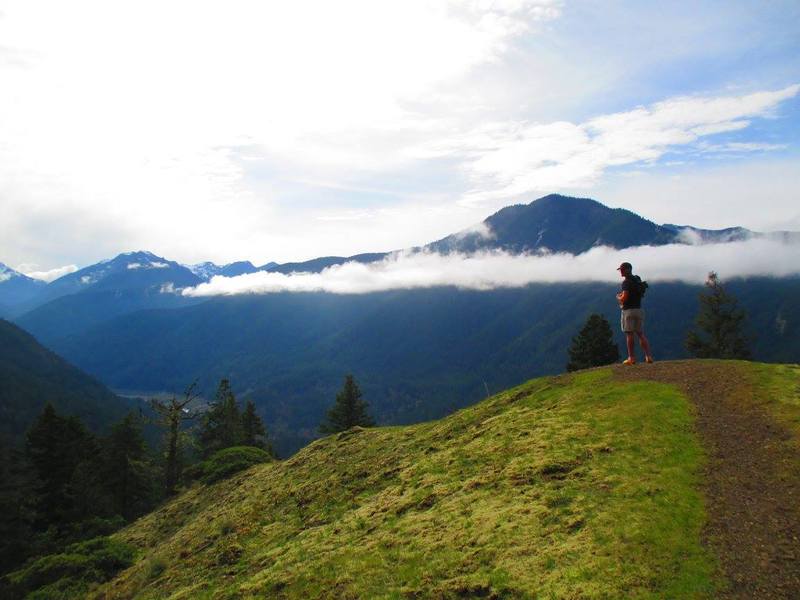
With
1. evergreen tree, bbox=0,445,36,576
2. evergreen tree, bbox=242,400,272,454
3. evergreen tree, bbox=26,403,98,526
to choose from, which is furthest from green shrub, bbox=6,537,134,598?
evergreen tree, bbox=242,400,272,454

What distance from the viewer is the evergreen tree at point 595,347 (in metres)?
63.6

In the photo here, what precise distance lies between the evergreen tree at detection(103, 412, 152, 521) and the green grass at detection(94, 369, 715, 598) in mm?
43187

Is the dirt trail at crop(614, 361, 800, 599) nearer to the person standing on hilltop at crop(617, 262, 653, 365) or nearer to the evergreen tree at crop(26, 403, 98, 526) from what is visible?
the person standing on hilltop at crop(617, 262, 653, 365)

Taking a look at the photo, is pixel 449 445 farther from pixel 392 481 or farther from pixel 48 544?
pixel 48 544

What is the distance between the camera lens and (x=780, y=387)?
1983 cm

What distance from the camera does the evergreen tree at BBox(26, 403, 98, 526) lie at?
60.2 meters

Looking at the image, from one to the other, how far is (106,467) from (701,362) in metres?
69.2

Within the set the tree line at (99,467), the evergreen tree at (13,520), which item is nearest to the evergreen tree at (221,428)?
the tree line at (99,467)

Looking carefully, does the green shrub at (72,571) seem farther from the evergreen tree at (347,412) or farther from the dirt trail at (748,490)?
the evergreen tree at (347,412)

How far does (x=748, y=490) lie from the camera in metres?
13.8

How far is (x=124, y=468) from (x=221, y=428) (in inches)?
587

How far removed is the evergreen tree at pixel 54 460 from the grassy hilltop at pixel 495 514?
41746 millimetres

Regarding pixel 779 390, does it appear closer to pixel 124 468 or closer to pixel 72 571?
pixel 72 571

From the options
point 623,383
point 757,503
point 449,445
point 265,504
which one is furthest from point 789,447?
point 265,504
